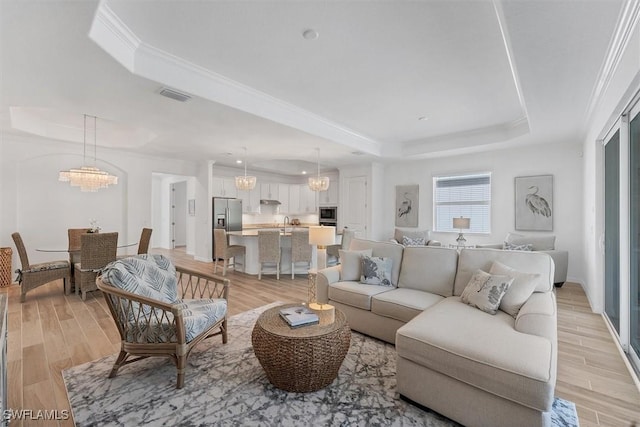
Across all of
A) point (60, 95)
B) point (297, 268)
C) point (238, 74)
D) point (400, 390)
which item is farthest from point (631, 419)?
point (60, 95)

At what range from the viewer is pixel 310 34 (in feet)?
8.16

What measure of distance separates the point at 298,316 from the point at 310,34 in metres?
2.33

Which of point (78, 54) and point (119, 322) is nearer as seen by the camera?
point (119, 322)

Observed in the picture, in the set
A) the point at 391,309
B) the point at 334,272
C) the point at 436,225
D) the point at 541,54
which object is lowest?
the point at 391,309

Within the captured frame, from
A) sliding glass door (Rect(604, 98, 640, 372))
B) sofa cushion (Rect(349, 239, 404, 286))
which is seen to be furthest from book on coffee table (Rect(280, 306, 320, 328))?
sliding glass door (Rect(604, 98, 640, 372))

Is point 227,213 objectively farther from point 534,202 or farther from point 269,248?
point 534,202

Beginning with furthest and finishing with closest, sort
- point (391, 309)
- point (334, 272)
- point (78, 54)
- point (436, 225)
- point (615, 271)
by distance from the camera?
point (436, 225) < point (334, 272) < point (615, 271) < point (391, 309) < point (78, 54)

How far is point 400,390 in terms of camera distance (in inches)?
79.1

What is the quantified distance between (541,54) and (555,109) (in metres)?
1.68

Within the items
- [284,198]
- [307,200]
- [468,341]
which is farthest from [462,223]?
[284,198]

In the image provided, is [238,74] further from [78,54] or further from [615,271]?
[615,271]

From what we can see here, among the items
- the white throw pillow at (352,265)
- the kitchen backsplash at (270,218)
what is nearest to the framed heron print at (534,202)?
the white throw pillow at (352,265)

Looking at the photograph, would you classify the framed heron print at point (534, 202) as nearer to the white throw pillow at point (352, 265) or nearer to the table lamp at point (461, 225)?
the table lamp at point (461, 225)

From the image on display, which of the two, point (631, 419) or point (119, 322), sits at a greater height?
point (119, 322)
